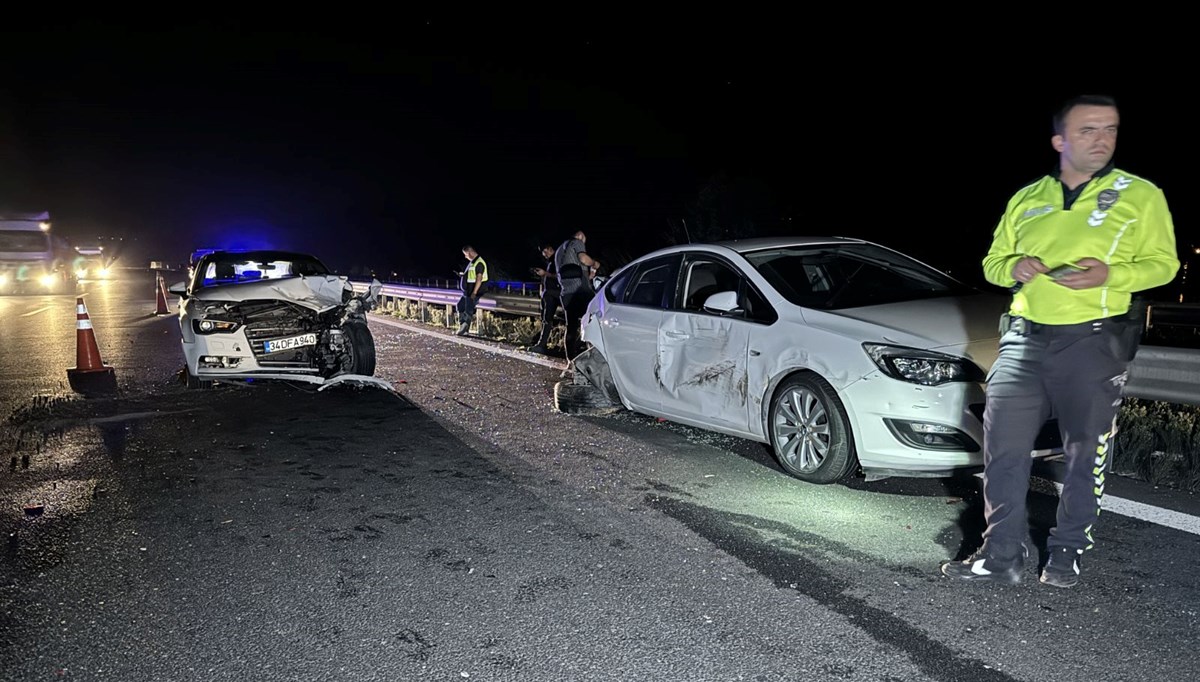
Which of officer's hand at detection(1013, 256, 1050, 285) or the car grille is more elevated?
officer's hand at detection(1013, 256, 1050, 285)

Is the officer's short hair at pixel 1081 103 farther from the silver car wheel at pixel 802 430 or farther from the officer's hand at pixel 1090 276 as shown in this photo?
the silver car wheel at pixel 802 430

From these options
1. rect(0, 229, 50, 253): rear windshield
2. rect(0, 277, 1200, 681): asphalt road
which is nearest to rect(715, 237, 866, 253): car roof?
rect(0, 277, 1200, 681): asphalt road

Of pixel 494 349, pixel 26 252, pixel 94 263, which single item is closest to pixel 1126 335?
pixel 494 349

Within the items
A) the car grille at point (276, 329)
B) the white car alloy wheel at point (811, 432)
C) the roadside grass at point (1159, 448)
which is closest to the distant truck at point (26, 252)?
the car grille at point (276, 329)

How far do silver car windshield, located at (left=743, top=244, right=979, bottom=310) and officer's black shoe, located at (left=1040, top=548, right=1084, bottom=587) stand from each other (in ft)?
7.37

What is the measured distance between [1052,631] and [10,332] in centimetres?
1751

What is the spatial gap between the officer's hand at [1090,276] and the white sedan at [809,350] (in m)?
1.50

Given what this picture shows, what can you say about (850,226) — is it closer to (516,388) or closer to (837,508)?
(516,388)

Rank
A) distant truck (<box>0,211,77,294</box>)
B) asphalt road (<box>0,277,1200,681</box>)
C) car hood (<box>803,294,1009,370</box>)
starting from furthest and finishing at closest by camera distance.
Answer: distant truck (<box>0,211,77,294</box>) < car hood (<box>803,294,1009,370</box>) < asphalt road (<box>0,277,1200,681</box>)

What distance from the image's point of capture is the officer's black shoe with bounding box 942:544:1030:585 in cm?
384

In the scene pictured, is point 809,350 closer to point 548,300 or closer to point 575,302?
point 575,302

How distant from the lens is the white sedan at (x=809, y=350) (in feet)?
16.3

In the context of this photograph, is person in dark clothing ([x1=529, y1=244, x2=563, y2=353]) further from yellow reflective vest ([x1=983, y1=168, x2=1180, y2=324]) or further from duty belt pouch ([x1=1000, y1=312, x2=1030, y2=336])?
yellow reflective vest ([x1=983, y1=168, x2=1180, y2=324])

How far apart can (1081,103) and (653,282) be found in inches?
150
